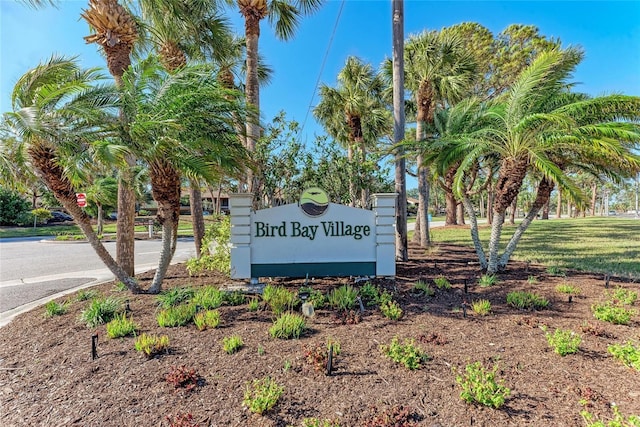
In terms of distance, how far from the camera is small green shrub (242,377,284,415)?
2529 mm

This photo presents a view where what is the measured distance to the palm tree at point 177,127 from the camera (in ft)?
15.3

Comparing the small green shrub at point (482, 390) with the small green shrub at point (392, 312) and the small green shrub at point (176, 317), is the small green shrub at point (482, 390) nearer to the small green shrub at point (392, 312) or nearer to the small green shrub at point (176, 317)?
the small green shrub at point (392, 312)

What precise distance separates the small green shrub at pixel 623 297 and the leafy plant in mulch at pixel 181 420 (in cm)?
621

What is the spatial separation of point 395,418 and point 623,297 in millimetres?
5037

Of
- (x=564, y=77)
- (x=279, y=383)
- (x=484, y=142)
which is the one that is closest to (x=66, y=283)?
(x=279, y=383)

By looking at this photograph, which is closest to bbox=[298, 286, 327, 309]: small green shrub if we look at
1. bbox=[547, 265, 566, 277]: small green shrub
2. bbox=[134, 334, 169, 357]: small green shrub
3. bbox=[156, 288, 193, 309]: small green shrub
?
bbox=[156, 288, 193, 309]: small green shrub

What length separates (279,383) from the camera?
9.70ft

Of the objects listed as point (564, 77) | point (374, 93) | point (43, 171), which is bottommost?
point (43, 171)

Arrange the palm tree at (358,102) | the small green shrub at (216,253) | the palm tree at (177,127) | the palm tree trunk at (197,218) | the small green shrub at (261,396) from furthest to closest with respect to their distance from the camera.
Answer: the palm tree at (358,102), the palm tree trunk at (197,218), the small green shrub at (216,253), the palm tree at (177,127), the small green shrub at (261,396)

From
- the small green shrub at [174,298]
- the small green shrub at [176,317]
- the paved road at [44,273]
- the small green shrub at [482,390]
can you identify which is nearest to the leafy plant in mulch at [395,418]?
the small green shrub at [482,390]

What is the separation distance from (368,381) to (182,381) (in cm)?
177

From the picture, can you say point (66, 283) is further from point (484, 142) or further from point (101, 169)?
point (484, 142)

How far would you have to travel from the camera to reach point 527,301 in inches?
191

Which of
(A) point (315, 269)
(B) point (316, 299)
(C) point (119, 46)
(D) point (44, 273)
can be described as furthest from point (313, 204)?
(D) point (44, 273)
